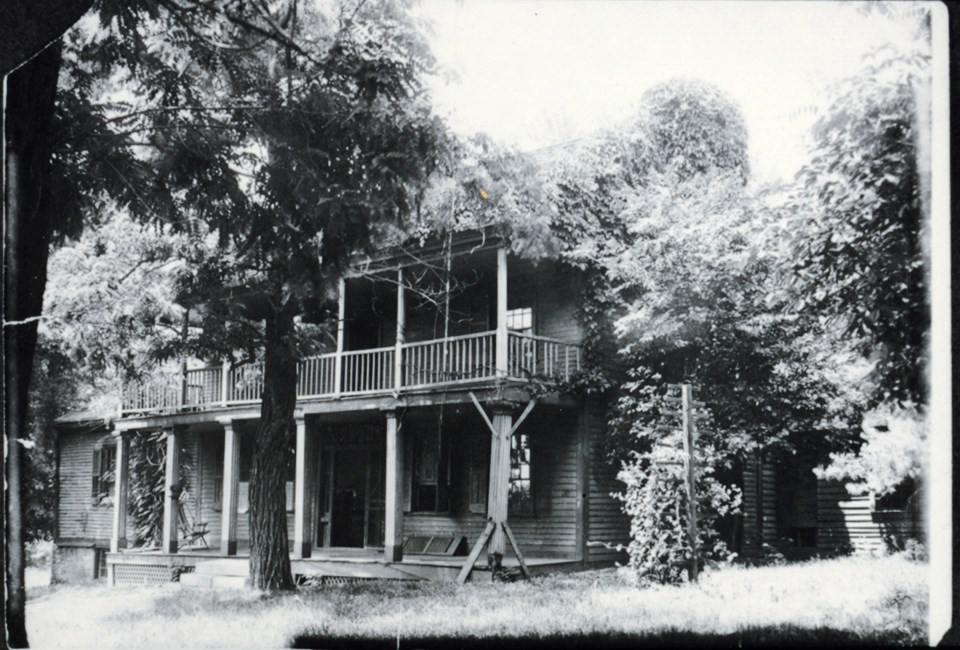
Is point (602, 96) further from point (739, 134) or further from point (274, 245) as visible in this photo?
point (274, 245)

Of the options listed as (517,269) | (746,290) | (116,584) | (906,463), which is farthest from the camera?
(517,269)

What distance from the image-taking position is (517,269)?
5254 mm

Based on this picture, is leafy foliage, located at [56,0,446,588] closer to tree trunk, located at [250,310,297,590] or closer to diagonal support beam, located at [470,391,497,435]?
tree trunk, located at [250,310,297,590]

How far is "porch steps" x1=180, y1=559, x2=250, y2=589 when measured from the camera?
4809mm

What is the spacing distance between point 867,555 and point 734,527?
5.24 ft

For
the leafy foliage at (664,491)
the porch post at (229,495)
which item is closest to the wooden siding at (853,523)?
the leafy foliage at (664,491)

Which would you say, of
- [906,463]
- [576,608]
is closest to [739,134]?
[906,463]

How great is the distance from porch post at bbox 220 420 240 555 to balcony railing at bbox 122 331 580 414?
1.10 ft

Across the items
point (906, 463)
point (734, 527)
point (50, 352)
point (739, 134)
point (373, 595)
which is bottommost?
point (373, 595)

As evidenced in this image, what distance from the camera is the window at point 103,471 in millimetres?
4547

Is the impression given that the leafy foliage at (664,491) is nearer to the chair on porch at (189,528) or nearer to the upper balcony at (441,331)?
the upper balcony at (441,331)

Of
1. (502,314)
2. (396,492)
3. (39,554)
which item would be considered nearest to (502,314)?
(502,314)

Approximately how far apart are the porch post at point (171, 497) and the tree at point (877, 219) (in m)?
4.02

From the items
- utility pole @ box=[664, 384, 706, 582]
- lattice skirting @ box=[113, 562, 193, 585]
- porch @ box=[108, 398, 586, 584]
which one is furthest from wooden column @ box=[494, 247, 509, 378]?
lattice skirting @ box=[113, 562, 193, 585]
